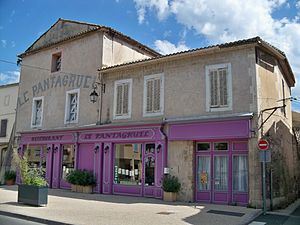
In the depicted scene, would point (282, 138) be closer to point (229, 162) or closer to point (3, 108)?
point (229, 162)

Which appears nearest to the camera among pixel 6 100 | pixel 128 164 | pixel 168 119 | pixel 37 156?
pixel 168 119

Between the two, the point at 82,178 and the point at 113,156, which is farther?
the point at 82,178

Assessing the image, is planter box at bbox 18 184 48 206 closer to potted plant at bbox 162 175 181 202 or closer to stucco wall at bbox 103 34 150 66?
potted plant at bbox 162 175 181 202

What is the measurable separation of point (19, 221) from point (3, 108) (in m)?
17.9

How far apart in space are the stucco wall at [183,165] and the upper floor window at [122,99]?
9.66 feet

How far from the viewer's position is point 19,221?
8.65m

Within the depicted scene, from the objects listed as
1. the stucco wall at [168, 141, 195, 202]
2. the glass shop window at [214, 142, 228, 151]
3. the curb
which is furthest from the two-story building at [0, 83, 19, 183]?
the glass shop window at [214, 142, 228, 151]

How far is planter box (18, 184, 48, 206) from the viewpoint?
1082cm

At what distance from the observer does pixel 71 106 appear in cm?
1802

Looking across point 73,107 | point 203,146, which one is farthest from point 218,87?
point 73,107

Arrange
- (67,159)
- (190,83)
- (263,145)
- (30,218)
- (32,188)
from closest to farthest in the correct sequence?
(30,218)
(263,145)
(32,188)
(190,83)
(67,159)

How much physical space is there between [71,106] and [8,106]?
8.82 m

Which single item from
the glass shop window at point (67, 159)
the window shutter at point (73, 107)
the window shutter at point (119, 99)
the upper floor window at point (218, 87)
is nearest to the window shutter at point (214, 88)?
the upper floor window at point (218, 87)

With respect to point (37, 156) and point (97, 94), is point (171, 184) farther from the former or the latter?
point (37, 156)
